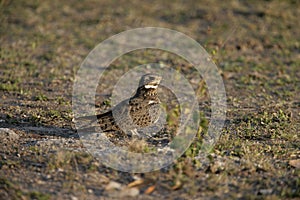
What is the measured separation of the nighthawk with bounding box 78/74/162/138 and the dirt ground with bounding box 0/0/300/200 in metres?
0.49

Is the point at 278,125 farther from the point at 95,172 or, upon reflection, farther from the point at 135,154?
the point at 95,172

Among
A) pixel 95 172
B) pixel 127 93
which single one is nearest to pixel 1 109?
pixel 127 93

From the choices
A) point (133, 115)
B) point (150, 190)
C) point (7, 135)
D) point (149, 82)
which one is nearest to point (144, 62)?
point (149, 82)

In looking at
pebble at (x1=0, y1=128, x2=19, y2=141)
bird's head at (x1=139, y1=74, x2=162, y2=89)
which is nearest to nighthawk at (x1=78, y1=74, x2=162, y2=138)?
bird's head at (x1=139, y1=74, x2=162, y2=89)

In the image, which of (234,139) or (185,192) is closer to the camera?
(185,192)

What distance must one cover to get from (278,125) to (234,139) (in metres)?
1.08

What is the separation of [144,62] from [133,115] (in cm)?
447

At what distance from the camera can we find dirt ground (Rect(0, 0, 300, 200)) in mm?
5750

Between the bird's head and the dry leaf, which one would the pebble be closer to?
the bird's head

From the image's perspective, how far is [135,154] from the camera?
6277 mm

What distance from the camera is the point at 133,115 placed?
283 inches

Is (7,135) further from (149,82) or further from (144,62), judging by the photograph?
(144,62)

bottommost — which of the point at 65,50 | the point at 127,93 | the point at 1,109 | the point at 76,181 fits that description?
the point at 76,181

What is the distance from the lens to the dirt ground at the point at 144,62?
5.75 meters
